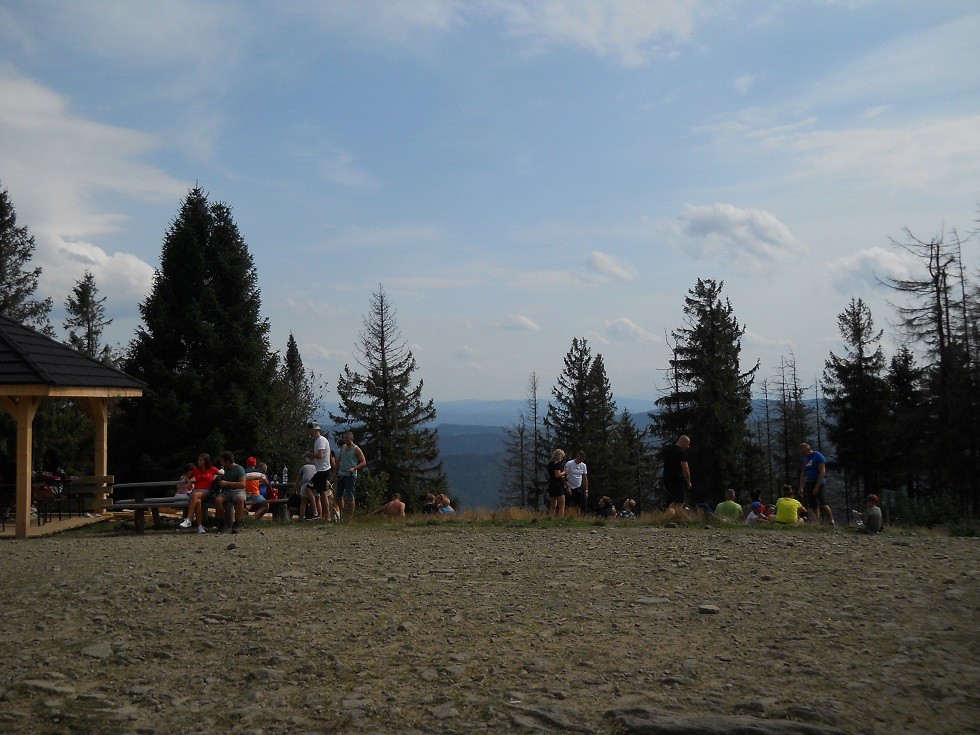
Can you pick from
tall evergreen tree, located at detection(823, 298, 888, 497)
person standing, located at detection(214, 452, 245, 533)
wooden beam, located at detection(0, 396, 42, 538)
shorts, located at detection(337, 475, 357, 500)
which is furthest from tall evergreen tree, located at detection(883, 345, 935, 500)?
wooden beam, located at detection(0, 396, 42, 538)

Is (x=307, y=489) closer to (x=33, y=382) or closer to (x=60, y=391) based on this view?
(x=60, y=391)

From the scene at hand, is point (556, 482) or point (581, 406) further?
point (581, 406)

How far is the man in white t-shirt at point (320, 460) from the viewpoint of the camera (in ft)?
52.5

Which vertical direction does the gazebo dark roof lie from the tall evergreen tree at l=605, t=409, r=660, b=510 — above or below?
above

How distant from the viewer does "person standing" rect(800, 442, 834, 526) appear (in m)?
15.8

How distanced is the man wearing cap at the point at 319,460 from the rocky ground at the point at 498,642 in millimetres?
5358

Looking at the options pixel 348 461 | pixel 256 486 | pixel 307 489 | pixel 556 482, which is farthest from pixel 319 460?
pixel 556 482

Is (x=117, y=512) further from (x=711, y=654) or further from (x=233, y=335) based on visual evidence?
(x=711, y=654)

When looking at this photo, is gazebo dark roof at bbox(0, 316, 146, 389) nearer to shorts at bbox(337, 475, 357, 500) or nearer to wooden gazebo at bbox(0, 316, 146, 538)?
wooden gazebo at bbox(0, 316, 146, 538)

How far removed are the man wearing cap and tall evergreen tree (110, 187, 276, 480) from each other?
510 inches

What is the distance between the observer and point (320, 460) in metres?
16.1

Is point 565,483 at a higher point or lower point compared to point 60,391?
lower

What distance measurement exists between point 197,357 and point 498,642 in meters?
25.2

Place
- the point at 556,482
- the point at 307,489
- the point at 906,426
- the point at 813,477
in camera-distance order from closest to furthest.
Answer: the point at 813,477, the point at 307,489, the point at 556,482, the point at 906,426
